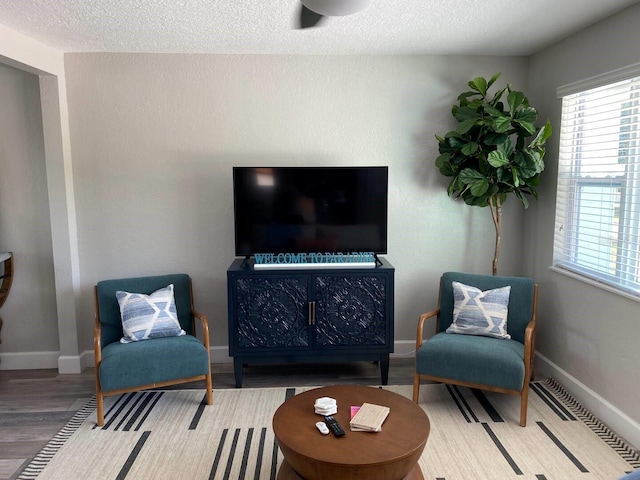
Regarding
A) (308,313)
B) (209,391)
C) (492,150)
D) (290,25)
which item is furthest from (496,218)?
(209,391)

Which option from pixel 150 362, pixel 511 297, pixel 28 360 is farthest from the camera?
pixel 28 360

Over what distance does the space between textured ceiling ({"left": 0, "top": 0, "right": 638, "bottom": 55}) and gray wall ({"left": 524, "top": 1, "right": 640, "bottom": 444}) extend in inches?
6.1

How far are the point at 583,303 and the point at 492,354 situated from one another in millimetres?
804

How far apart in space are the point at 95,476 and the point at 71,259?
187 cm

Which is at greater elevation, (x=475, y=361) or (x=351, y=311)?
(x=351, y=311)

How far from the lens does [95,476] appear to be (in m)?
2.55

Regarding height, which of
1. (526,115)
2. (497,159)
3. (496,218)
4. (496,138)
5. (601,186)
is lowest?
(496,218)

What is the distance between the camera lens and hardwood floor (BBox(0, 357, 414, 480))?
9.73 feet

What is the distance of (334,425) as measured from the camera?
7.34ft

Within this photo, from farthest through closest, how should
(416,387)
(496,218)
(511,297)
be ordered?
(496,218) → (511,297) → (416,387)

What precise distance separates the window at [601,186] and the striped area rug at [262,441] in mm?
953

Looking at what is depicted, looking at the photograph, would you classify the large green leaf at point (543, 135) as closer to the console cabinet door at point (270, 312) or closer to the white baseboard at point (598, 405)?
the white baseboard at point (598, 405)

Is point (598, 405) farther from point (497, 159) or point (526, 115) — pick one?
point (526, 115)

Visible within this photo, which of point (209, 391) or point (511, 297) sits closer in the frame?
point (209, 391)
